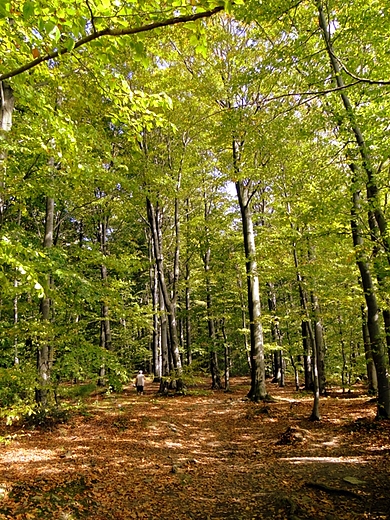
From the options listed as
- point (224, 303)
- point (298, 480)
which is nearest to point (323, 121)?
point (298, 480)

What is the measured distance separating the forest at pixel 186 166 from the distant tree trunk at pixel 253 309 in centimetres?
8

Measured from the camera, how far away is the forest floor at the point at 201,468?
5355mm

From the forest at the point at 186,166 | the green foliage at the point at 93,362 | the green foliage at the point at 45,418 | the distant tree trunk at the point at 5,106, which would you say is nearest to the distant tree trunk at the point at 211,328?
the forest at the point at 186,166

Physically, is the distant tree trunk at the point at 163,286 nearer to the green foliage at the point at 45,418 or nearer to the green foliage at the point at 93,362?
the green foliage at the point at 45,418

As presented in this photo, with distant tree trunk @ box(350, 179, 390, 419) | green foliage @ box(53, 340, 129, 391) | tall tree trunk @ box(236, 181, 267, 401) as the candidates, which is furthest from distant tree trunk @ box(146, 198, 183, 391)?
distant tree trunk @ box(350, 179, 390, 419)

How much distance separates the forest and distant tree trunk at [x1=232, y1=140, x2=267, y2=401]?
82 mm

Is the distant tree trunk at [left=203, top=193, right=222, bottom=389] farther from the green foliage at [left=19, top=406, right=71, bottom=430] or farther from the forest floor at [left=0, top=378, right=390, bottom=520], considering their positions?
the green foliage at [left=19, top=406, right=71, bottom=430]

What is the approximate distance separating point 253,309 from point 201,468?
27.6ft

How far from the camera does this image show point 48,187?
802cm

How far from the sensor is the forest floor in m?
5.36

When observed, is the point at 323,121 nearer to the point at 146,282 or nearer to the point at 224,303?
the point at 224,303

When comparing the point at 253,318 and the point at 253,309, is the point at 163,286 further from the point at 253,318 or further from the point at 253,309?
the point at 253,318

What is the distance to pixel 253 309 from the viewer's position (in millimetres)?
15133

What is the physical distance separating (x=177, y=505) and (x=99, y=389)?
14878 millimetres
